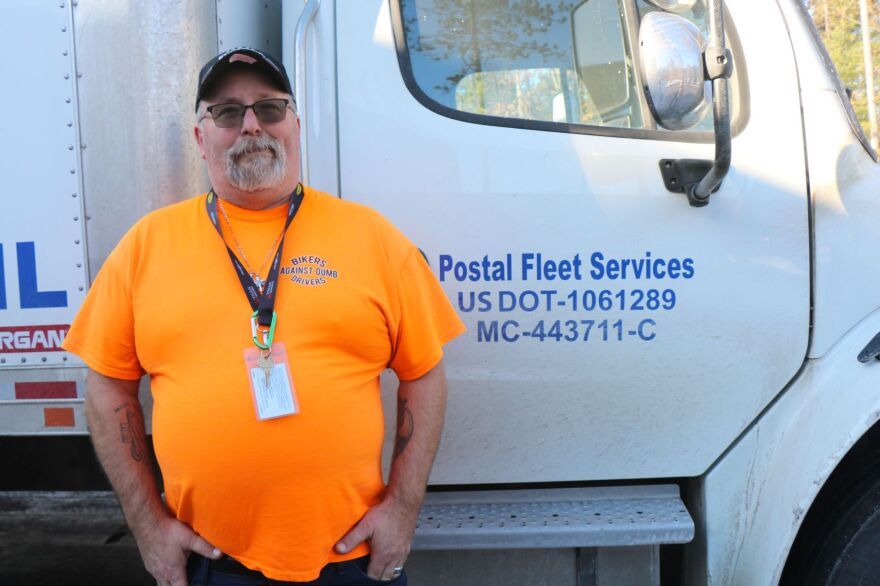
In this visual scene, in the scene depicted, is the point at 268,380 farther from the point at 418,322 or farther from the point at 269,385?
the point at 418,322

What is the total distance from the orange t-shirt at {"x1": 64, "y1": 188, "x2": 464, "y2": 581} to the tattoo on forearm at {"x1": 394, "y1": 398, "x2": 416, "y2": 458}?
6cm

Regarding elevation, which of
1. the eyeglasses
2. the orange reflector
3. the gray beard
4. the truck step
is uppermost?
the eyeglasses

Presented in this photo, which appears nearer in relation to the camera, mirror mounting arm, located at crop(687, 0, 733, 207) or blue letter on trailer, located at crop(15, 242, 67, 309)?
mirror mounting arm, located at crop(687, 0, 733, 207)

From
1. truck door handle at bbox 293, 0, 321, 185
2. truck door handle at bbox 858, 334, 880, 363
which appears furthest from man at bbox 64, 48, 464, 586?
truck door handle at bbox 858, 334, 880, 363

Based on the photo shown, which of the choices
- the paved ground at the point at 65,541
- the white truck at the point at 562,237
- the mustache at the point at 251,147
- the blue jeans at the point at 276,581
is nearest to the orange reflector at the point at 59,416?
the white truck at the point at 562,237

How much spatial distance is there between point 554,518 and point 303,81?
1288mm

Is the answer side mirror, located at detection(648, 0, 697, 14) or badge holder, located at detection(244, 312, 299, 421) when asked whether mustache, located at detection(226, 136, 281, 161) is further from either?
side mirror, located at detection(648, 0, 697, 14)

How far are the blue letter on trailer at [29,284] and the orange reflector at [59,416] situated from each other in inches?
10.4

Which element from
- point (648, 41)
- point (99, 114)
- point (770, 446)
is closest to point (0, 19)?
point (99, 114)

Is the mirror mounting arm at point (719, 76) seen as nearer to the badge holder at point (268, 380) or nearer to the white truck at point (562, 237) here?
the white truck at point (562, 237)

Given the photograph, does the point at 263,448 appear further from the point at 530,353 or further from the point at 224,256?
the point at 530,353

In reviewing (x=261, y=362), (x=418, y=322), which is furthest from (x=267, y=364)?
(x=418, y=322)

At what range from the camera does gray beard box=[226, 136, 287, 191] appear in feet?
5.19

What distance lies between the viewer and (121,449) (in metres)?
1.58
